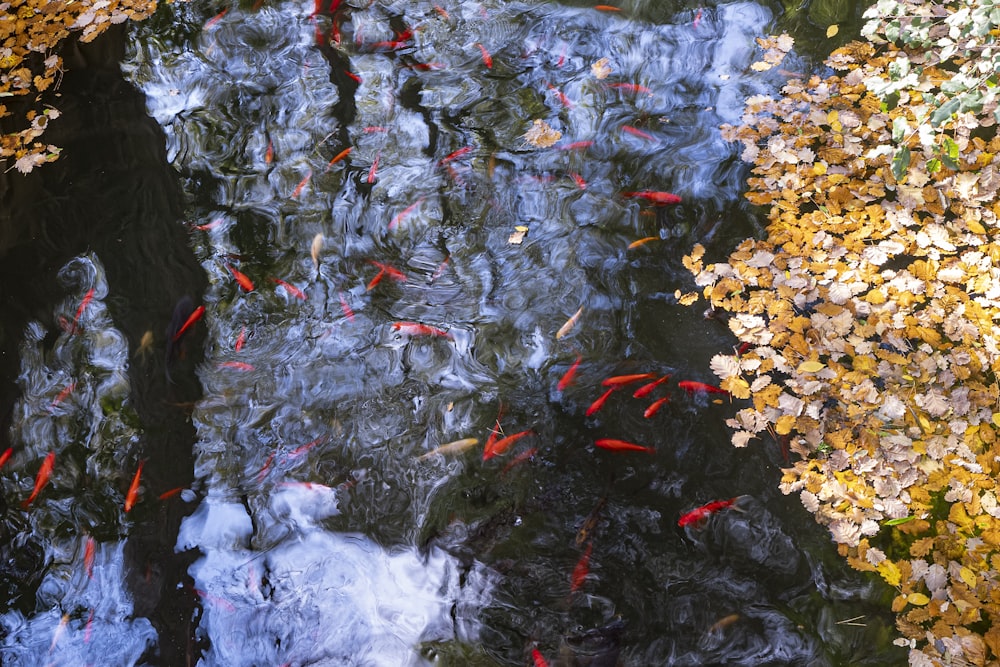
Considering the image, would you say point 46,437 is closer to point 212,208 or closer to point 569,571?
point 212,208

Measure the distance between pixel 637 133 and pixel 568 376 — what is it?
71.0 inches

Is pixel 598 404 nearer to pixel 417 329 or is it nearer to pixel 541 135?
pixel 417 329

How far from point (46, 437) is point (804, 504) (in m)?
3.34

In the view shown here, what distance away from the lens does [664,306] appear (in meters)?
3.31

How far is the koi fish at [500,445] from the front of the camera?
294cm

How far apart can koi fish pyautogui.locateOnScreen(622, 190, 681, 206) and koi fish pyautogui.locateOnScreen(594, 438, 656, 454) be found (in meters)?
1.47

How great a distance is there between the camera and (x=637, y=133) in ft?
13.6

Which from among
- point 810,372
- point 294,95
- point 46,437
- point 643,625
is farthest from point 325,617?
point 294,95

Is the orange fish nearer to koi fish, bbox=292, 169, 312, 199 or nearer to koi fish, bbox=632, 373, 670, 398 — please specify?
koi fish, bbox=292, 169, 312, 199

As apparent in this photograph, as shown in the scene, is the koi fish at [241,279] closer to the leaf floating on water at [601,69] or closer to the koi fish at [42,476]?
the koi fish at [42,476]

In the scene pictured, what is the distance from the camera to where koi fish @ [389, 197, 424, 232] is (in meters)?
3.88

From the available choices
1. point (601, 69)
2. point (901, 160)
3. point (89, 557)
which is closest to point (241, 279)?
point (89, 557)

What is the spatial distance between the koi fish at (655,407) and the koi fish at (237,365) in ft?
6.17

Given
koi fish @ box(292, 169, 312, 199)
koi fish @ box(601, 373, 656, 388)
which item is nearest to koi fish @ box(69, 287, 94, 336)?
koi fish @ box(292, 169, 312, 199)
